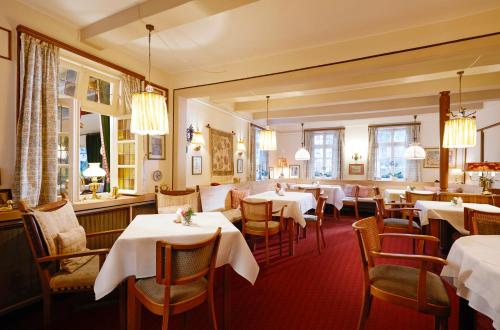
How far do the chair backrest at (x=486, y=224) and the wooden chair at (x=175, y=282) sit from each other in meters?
2.49

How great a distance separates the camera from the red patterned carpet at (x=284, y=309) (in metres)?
2.23

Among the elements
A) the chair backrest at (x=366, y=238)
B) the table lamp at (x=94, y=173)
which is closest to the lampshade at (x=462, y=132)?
the chair backrest at (x=366, y=238)

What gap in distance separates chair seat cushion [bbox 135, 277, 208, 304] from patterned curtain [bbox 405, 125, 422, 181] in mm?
7984

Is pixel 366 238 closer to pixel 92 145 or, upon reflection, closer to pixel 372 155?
pixel 92 145

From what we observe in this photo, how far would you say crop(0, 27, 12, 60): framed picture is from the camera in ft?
7.72

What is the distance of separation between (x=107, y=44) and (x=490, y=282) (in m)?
3.93

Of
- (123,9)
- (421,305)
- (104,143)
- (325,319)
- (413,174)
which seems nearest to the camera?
(421,305)

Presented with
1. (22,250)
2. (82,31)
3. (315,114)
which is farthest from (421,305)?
(315,114)

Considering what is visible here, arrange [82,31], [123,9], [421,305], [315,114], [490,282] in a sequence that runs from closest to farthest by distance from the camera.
Answer: 1. [490,282]
2. [421,305]
3. [123,9]
4. [82,31]
5. [315,114]

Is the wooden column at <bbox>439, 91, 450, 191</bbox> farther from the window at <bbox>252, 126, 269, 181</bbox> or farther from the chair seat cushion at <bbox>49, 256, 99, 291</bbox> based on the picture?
the chair seat cushion at <bbox>49, 256, 99, 291</bbox>

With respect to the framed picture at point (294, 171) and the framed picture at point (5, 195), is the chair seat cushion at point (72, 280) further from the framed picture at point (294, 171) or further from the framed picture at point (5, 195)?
the framed picture at point (294, 171)

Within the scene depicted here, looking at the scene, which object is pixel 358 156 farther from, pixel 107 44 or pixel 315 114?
pixel 107 44

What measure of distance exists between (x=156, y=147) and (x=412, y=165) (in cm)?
749

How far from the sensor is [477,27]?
101 inches
